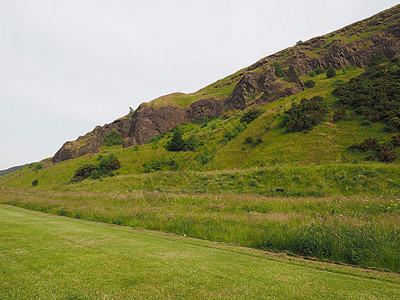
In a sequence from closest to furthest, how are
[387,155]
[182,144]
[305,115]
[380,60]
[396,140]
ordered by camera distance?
1. [387,155]
2. [396,140]
3. [305,115]
4. [182,144]
5. [380,60]

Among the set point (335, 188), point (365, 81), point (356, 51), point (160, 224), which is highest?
point (356, 51)

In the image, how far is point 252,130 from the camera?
143 feet

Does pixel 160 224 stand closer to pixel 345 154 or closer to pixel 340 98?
pixel 345 154

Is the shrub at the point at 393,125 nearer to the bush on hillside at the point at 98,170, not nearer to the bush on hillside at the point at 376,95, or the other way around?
the bush on hillside at the point at 376,95

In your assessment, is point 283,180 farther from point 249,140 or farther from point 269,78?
point 269,78

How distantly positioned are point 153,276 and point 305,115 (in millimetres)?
39363

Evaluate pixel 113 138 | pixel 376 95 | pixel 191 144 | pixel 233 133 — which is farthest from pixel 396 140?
pixel 113 138

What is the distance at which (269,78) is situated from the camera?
74.6m

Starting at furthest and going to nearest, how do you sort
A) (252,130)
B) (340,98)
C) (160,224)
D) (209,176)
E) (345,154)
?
(252,130), (340,98), (209,176), (345,154), (160,224)

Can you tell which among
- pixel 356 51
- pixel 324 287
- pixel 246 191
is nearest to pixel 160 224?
pixel 324 287

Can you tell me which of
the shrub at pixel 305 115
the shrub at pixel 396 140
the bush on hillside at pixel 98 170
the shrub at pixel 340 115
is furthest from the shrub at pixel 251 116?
the bush on hillside at pixel 98 170

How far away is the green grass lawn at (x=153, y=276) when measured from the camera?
3660mm

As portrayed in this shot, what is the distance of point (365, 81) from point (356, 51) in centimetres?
5652

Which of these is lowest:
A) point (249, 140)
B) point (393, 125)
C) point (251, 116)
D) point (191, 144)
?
point (393, 125)
